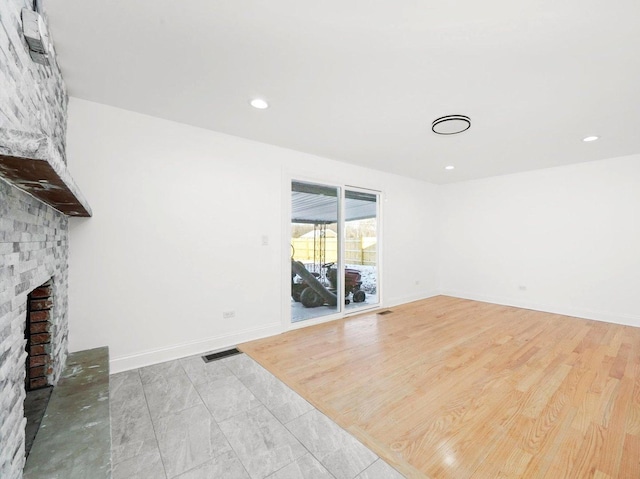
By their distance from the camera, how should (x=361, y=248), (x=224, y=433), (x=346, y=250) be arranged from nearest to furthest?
(x=224, y=433) < (x=346, y=250) < (x=361, y=248)

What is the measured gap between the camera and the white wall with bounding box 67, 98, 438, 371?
7.91 feet

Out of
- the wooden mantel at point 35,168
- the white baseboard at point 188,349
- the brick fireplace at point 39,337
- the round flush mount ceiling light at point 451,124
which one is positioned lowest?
the white baseboard at point 188,349

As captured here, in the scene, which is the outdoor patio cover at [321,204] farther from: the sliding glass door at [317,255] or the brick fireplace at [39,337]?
the brick fireplace at [39,337]

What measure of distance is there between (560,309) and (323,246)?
13.3 feet

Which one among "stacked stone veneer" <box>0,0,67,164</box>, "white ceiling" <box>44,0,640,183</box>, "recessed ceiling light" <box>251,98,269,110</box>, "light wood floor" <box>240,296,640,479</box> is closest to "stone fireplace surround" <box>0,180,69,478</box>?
"stacked stone veneer" <box>0,0,67,164</box>

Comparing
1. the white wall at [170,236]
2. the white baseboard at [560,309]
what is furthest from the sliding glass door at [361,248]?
the white baseboard at [560,309]

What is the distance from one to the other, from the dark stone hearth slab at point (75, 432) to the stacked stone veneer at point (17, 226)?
14 cm

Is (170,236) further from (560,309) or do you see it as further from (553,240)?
(560,309)

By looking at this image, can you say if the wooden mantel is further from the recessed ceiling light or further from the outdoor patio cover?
the outdoor patio cover

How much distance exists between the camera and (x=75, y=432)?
1.40 m

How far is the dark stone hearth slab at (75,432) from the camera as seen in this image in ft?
3.87

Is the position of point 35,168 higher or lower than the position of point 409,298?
higher

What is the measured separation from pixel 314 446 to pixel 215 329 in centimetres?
183

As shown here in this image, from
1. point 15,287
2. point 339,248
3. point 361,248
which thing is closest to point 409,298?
point 361,248
